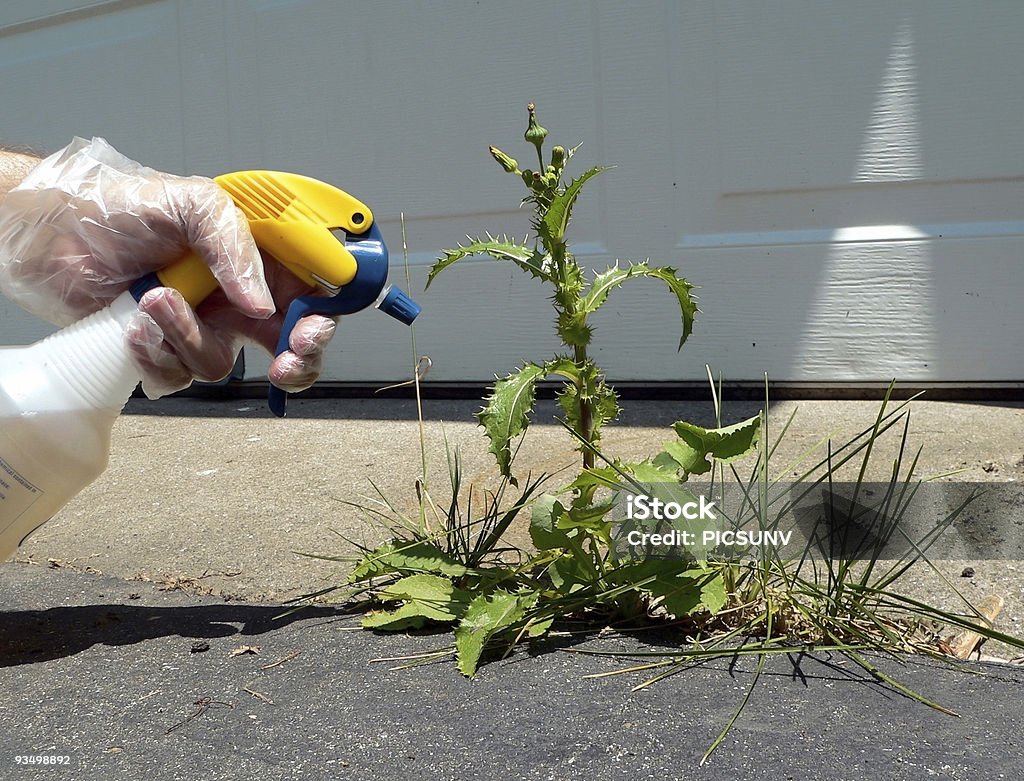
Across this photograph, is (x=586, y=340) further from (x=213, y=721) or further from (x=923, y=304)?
(x=923, y=304)

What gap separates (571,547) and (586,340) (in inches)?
14.2

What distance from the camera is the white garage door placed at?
3.17 meters

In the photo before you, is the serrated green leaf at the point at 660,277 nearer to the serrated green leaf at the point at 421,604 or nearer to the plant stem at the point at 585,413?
the plant stem at the point at 585,413

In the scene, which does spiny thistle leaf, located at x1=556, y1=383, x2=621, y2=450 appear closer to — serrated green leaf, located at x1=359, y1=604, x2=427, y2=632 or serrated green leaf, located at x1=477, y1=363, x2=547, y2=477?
serrated green leaf, located at x1=477, y1=363, x2=547, y2=477

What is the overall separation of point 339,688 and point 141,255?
864 millimetres

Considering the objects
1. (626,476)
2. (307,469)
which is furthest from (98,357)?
(307,469)

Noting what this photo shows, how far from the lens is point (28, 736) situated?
1467mm

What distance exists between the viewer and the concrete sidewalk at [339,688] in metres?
1.29

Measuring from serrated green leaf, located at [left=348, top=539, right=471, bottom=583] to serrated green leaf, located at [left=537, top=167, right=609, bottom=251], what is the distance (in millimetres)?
632

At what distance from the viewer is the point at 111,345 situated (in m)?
1.71

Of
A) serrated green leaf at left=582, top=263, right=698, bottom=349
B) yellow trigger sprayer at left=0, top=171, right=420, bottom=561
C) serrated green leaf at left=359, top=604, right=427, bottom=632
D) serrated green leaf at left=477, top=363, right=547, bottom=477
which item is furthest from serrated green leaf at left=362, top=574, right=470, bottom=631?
serrated green leaf at left=582, top=263, right=698, bottom=349

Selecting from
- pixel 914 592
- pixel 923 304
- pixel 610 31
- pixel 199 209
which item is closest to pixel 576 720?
pixel 914 592

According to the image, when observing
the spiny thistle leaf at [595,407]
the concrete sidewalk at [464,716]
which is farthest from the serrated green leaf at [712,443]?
the concrete sidewalk at [464,716]

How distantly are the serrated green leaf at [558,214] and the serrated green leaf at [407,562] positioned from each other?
63cm
